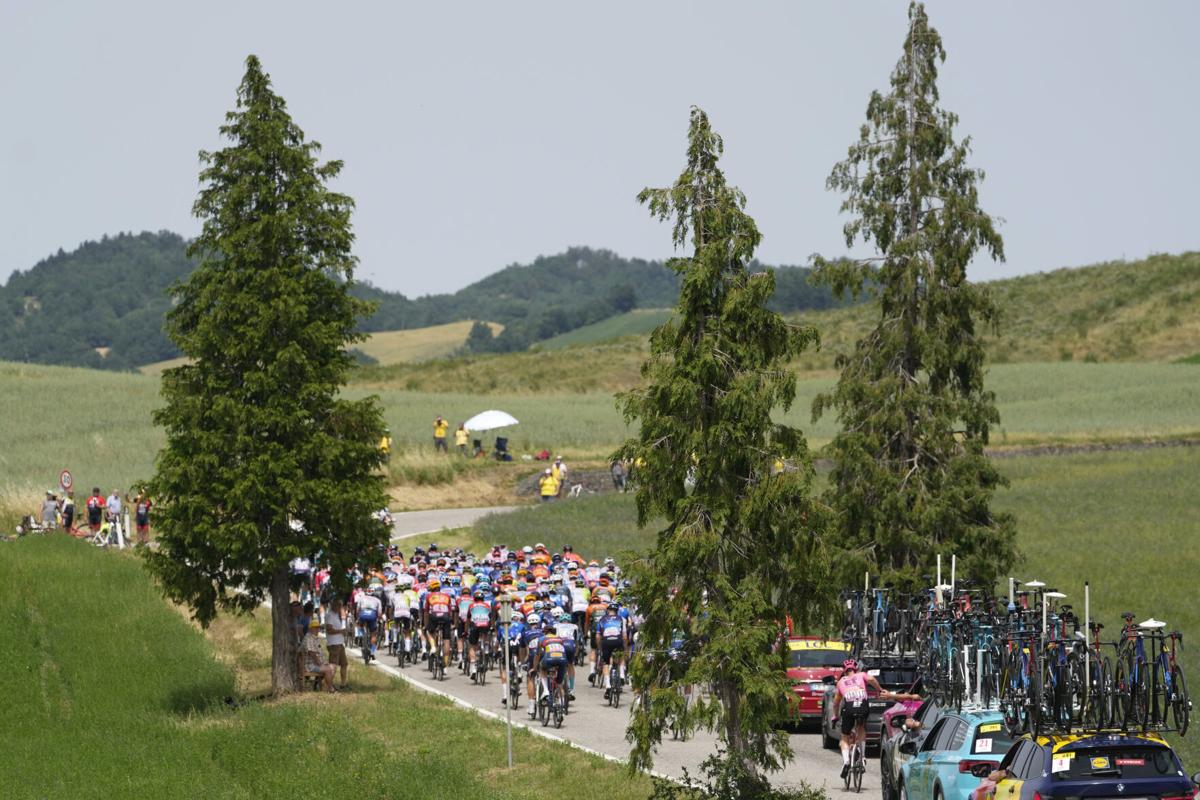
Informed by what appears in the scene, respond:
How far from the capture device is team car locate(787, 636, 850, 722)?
92.0 feet

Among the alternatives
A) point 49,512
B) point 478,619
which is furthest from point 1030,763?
point 49,512

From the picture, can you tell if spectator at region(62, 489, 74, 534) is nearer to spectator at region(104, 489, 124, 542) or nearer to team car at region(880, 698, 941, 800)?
spectator at region(104, 489, 124, 542)

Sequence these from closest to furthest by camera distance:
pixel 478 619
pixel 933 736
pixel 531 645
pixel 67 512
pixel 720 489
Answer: pixel 933 736
pixel 720 489
pixel 531 645
pixel 478 619
pixel 67 512

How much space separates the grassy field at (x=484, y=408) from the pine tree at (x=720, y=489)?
37.3 metres

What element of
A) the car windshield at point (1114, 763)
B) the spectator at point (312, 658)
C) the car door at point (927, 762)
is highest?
the car windshield at point (1114, 763)

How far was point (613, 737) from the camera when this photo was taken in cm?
2753

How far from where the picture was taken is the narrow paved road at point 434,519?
57.0 meters

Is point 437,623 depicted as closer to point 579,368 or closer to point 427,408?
point 427,408

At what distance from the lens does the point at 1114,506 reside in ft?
178

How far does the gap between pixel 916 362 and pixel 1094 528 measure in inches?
621

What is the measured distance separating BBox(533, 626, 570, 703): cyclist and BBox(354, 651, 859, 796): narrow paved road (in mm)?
695

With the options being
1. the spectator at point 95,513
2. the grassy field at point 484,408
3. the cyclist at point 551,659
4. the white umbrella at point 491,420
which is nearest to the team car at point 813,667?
the cyclist at point 551,659

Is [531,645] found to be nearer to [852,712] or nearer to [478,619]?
[478,619]

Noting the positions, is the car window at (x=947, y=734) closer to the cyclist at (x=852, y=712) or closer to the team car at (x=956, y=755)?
the team car at (x=956, y=755)
